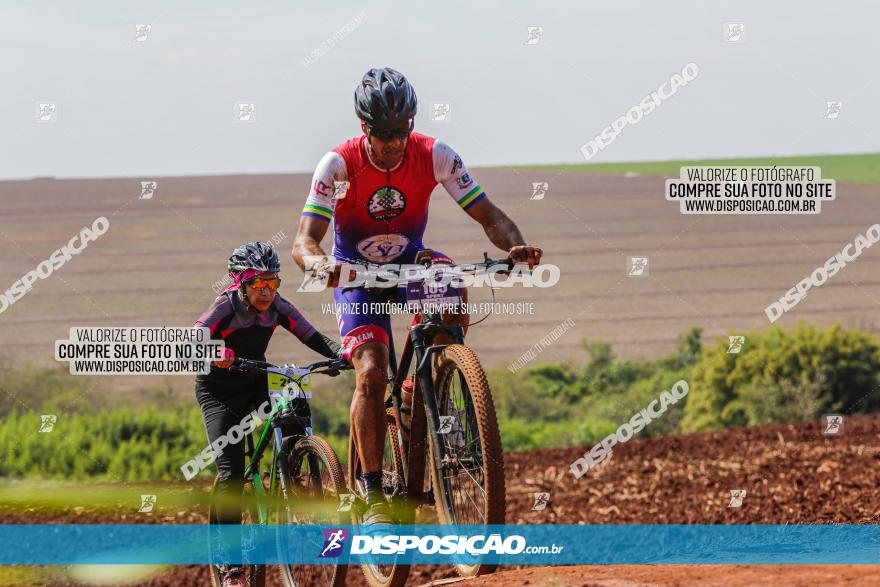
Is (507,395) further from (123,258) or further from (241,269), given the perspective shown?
(241,269)

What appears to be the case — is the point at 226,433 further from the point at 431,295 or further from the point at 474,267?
the point at 474,267

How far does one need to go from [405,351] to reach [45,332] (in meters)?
18.2

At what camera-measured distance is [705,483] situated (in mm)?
13445

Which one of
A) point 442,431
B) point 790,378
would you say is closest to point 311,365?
point 442,431

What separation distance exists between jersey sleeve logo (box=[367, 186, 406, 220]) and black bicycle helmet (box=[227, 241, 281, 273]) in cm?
72

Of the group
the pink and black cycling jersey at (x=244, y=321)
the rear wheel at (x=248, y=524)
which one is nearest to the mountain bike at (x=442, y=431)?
the pink and black cycling jersey at (x=244, y=321)

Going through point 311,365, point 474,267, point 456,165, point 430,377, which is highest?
point 456,165

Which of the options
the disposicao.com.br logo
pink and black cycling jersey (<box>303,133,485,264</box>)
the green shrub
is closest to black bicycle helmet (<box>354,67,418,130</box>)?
pink and black cycling jersey (<box>303,133,485,264</box>)

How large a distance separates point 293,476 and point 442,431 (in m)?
1.43

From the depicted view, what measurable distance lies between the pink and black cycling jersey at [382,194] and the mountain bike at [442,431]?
628 mm

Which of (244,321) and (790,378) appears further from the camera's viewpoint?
(790,378)

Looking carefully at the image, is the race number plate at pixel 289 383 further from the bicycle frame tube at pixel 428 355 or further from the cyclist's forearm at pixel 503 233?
the cyclist's forearm at pixel 503 233

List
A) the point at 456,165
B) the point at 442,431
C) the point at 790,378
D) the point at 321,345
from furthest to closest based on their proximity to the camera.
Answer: the point at 790,378
the point at 321,345
the point at 456,165
the point at 442,431

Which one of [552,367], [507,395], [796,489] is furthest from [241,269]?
[552,367]
